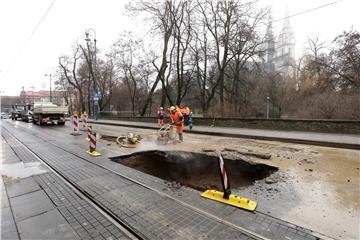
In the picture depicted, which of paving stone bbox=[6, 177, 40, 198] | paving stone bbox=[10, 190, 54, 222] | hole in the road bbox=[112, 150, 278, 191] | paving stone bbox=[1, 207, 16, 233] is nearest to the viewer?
paving stone bbox=[1, 207, 16, 233]

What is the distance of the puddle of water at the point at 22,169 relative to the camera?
5335 millimetres

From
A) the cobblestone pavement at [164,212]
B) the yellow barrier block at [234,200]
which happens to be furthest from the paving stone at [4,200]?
the yellow barrier block at [234,200]

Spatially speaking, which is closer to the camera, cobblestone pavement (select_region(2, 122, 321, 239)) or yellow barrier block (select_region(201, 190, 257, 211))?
cobblestone pavement (select_region(2, 122, 321, 239))

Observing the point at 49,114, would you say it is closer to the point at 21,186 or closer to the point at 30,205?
the point at 21,186

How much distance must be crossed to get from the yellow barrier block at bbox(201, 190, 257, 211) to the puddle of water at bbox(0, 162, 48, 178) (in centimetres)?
465

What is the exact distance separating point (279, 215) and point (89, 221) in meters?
A: 2.96

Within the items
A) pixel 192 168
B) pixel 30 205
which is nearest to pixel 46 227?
pixel 30 205

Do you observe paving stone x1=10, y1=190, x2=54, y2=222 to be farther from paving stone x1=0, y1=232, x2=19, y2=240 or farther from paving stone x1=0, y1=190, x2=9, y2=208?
paving stone x1=0, y1=232, x2=19, y2=240

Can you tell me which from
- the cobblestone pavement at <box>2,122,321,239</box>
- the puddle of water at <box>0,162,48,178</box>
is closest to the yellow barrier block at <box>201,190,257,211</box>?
the cobblestone pavement at <box>2,122,321,239</box>

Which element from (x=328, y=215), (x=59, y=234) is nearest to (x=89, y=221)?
(x=59, y=234)

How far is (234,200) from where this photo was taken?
141 inches

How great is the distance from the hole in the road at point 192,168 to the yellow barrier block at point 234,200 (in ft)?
4.77

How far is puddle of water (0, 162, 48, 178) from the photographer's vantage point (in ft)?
17.5

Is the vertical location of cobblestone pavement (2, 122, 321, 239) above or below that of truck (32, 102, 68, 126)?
below
